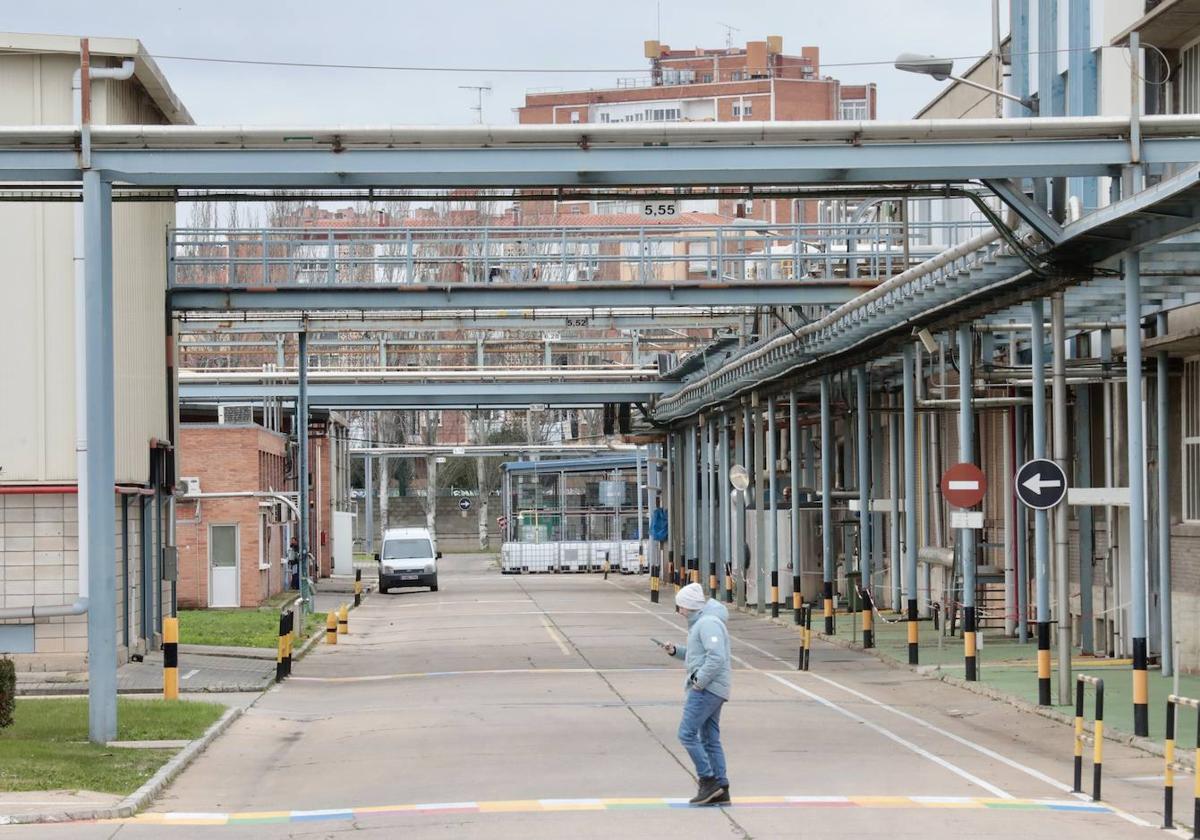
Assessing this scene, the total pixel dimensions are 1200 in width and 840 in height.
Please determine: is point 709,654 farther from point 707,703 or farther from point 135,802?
point 135,802

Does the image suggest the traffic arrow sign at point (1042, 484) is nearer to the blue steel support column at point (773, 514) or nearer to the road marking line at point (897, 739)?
the road marking line at point (897, 739)

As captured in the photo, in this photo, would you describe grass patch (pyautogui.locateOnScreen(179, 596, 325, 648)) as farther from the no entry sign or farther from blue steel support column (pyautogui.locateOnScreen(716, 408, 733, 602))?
the no entry sign

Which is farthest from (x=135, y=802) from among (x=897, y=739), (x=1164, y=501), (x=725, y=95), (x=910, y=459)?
(x=725, y=95)

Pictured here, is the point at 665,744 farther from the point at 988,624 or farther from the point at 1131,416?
the point at 988,624

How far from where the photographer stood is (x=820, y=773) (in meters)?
15.1

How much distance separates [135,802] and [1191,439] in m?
15.3

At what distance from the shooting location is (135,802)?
13.8m

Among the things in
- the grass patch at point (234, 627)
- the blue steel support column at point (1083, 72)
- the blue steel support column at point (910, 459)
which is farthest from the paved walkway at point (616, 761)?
the blue steel support column at point (1083, 72)

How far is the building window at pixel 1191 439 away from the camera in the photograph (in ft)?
78.3

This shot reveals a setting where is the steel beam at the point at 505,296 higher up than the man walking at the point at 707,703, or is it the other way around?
the steel beam at the point at 505,296

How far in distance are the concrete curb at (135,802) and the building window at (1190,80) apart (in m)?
14.5

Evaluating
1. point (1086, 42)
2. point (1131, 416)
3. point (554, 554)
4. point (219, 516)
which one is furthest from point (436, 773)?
point (554, 554)

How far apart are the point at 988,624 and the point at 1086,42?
444 inches

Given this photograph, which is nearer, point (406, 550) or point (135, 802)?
point (135, 802)
